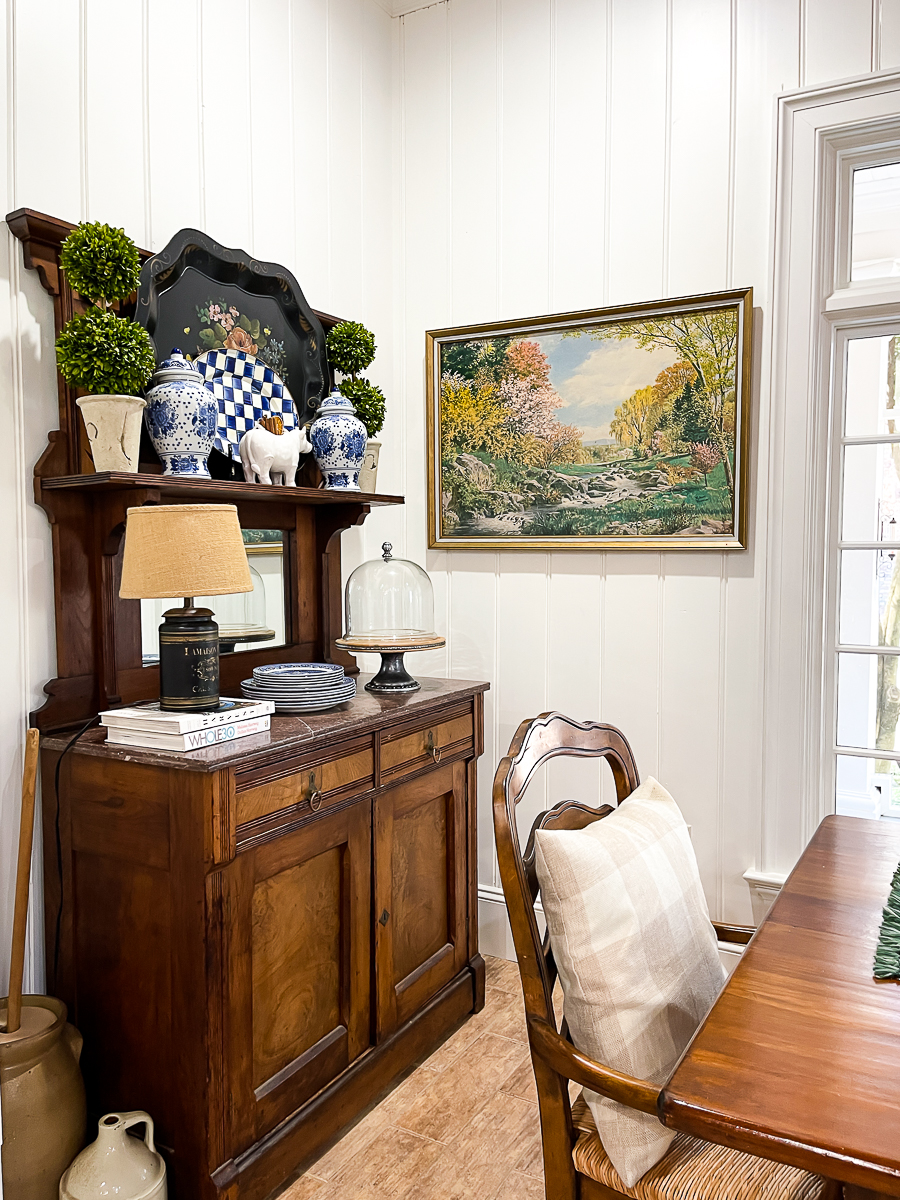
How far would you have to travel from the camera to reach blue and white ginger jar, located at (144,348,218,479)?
1.96 metres

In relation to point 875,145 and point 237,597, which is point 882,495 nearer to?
point 875,145

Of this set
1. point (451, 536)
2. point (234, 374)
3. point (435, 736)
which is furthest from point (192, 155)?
point (435, 736)

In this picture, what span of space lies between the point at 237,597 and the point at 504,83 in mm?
1890

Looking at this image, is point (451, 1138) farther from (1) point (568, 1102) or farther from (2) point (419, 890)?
(1) point (568, 1102)

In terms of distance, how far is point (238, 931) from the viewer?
5.74ft

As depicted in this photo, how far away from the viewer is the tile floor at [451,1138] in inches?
74.9

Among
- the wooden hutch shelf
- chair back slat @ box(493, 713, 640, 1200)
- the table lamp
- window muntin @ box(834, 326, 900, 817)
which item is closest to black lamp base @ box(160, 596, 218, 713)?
the table lamp

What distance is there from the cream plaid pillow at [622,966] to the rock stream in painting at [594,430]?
150 cm

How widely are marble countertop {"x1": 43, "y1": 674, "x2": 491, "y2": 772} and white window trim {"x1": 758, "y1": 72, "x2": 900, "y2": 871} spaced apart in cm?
93

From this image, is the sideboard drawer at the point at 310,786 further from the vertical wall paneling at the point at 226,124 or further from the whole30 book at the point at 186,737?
the vertical wall paneling at the point at 226,124

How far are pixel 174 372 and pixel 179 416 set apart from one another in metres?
0.10

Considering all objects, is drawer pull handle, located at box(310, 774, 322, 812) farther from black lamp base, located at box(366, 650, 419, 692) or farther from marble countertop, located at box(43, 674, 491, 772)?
black lamp base, located at box(366, 650, 419, 692)

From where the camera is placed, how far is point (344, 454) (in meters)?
2.44

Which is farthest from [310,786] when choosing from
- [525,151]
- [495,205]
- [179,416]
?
[525,151]
